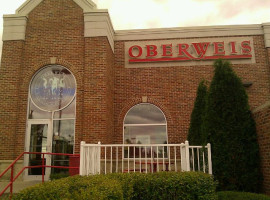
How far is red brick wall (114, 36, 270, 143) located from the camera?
442 inches

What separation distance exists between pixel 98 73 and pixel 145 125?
124 inches

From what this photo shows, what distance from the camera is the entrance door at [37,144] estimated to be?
9602 millimetres

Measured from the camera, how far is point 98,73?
990 centimetres

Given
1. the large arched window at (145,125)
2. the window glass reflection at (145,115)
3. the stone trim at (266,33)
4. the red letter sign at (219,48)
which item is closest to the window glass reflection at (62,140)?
the large arched window at (145,125)

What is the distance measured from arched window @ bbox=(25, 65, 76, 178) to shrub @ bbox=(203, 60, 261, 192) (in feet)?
18.3

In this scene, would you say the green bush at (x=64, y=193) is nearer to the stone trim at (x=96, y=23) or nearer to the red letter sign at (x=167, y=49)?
the stone trim at (x=96, y=23)

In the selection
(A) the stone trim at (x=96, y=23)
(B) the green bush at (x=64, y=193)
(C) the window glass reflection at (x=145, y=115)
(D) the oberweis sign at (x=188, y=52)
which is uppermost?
(A) the stone trim at (x=96, y=23)

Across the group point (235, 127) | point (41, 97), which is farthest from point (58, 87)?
point (235, 127)

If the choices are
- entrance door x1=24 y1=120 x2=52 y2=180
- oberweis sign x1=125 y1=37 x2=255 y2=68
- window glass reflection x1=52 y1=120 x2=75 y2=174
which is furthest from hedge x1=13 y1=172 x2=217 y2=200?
oberweis sign x1=125 y1=37 x2=255 y2=68

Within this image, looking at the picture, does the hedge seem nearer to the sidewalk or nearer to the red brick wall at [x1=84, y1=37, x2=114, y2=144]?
the sidewalk

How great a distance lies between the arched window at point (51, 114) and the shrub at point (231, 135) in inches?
220

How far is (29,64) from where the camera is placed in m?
10.5

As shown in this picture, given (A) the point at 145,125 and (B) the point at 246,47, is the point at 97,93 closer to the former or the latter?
(A) the point at 145,125

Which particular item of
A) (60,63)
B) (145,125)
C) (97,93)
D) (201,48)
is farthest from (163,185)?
(201,48)
